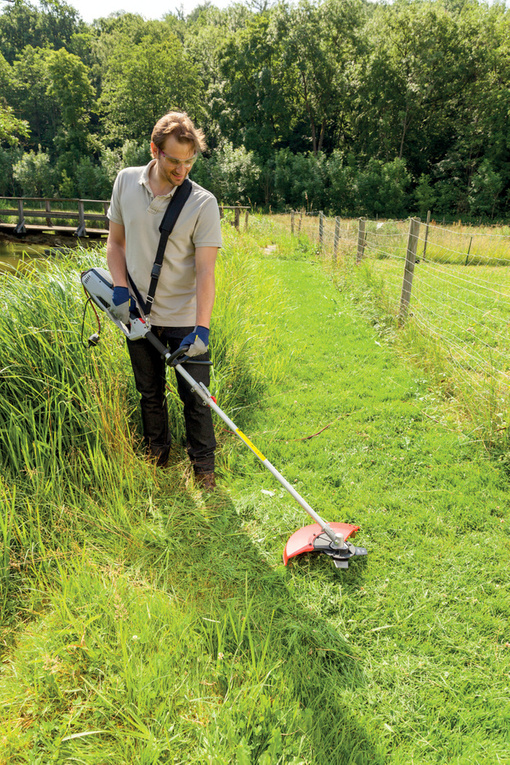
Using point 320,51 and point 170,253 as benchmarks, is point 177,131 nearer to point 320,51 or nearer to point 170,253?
point 170,253

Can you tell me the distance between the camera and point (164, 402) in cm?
296

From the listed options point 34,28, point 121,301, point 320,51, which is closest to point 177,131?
point 121,301

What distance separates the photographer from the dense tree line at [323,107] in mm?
31625

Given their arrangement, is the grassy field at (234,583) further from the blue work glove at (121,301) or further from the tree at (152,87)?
the tree at (152,87)

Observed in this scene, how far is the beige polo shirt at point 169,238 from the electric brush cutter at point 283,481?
0.18 meters

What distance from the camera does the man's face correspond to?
216cm

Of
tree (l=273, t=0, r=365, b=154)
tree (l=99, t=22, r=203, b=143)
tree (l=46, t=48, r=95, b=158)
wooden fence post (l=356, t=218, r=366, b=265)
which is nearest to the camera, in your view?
wooden fence post (l=356, t=218, r=366, b=265)

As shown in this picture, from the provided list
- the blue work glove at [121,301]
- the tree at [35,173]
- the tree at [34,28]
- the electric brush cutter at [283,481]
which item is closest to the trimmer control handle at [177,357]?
the electric brush cutter at [283,481]

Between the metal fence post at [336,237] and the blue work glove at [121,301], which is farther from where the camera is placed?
the metal fence post at [336,237]

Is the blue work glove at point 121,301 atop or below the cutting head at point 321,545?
atop

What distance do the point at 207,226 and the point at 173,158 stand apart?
34 cm

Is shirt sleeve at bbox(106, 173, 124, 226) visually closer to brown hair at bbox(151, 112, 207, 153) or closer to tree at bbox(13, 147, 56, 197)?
brown hair at bbox(151, 112, 207, 153)

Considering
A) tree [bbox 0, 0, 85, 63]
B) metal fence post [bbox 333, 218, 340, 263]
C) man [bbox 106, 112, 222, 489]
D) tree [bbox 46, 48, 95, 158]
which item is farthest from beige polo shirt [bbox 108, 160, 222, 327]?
tree [bbox 0, 0, 85, 63]

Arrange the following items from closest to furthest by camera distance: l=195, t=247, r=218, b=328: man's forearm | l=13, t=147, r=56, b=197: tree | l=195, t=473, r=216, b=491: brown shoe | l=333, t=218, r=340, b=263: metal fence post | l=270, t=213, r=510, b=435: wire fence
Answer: l=195, t=247, r=218, b=328: man's forearm
l=195, t=473, r=216, b=491: brown shoe
l=270, t=213, r=510, b=435: wire fence
l=333, t=218, r=340, b=263: metal fence post
l=13, t=147, r=56, b=197: tree
